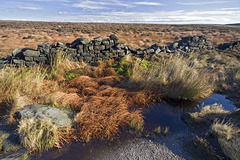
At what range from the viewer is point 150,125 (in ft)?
13.1

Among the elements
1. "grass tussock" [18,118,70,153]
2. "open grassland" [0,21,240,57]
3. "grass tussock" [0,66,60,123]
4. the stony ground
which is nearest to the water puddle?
the stony ground

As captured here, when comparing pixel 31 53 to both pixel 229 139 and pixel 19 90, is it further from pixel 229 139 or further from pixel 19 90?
pixel 229 139

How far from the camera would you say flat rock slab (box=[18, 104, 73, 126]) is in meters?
3.74

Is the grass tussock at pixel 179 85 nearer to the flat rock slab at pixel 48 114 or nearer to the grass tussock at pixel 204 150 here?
the grass tussock at pixel 204 150

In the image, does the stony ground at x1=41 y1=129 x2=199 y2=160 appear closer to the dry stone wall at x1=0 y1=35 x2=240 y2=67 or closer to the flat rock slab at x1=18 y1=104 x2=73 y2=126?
the flat rock slab at x1=18 y1=104 x2=73 y2=126

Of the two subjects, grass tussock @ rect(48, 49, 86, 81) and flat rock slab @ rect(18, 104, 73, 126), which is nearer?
flat rock slab @ rect(18, 104, 73, 126)

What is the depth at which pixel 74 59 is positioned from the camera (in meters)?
8.60

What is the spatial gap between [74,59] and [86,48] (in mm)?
856

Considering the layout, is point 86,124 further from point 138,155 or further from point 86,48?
point 86,48

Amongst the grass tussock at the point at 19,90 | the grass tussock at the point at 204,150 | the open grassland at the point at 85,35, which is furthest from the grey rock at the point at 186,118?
the open grassland at the point at 85,35

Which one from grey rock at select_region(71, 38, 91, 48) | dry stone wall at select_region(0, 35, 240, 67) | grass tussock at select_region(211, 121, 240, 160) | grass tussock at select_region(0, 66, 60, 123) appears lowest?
grass tussock at select_region(211, 121, 240, 160)

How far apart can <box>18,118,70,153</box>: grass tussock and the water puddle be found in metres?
0.19

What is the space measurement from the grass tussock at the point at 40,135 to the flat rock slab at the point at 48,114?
257 mm

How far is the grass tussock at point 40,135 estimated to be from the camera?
308 cm
